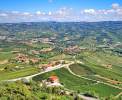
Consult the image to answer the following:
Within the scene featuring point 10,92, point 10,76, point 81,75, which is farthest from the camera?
point 81,75

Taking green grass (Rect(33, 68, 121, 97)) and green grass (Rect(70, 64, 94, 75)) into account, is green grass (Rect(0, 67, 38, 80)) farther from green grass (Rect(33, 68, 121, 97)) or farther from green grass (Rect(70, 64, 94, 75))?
green grass (Rect(70, 64, 94, 75))

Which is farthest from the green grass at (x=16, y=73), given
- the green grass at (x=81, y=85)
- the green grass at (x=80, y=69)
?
the green grass at (x=80, y=69)

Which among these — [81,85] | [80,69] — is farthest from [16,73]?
[81,85]

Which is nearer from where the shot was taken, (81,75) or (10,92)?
(10,92)

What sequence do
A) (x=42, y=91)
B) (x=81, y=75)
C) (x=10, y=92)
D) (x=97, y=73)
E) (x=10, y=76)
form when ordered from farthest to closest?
(x=97, y=73), (x=81, y=75), (x=10, y=76), (x=42, y=91), (x=10, y=92)

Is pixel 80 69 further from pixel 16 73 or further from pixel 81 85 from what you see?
pixel 16 73

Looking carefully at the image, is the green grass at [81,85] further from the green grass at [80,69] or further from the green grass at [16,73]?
the green grass at [80,69]

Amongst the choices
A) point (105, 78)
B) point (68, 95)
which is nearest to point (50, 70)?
point (105, 78)

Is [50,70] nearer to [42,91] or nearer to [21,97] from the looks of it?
[42,91]
